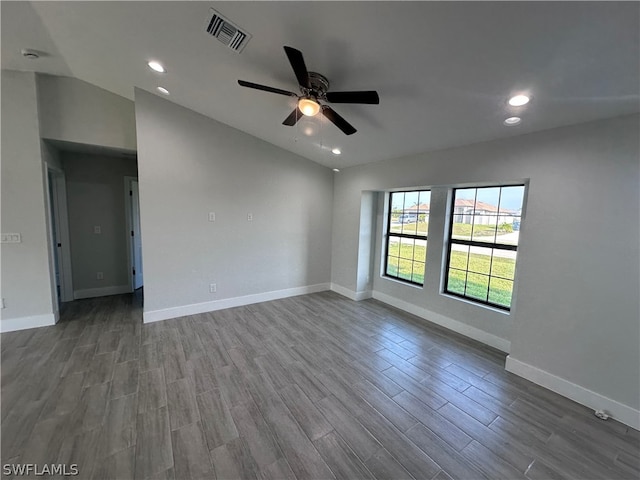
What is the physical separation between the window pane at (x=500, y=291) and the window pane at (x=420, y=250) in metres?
1.03

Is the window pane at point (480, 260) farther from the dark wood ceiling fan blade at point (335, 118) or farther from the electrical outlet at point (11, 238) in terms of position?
the electrical outlet at point (11, 238)

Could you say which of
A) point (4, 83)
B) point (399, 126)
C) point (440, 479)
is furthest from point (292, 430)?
point (4, 83)

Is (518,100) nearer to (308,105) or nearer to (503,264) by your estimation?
(308,105)

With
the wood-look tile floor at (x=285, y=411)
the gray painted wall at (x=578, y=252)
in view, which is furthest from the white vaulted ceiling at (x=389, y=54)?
the wood-look tile floor at (x=285, y=411)

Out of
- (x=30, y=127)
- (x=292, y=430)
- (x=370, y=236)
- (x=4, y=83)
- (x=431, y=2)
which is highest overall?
(x=4, y=83)

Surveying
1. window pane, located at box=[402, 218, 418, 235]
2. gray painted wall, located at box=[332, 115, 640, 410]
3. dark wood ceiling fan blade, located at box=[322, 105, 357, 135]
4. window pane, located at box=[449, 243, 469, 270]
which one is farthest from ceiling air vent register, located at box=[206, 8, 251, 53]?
window pane, located at box=[449, 243, 469, 270]

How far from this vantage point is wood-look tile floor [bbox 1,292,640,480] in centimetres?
162

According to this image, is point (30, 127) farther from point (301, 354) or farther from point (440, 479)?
point (440, 479)

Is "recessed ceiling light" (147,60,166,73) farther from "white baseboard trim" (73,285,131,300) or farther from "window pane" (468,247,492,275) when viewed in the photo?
"window pane" (468,247,492,275)

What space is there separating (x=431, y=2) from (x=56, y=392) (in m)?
4.02

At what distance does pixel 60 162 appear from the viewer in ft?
13.1

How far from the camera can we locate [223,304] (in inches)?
163

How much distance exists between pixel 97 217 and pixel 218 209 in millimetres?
2395

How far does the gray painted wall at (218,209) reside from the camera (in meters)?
3.46
